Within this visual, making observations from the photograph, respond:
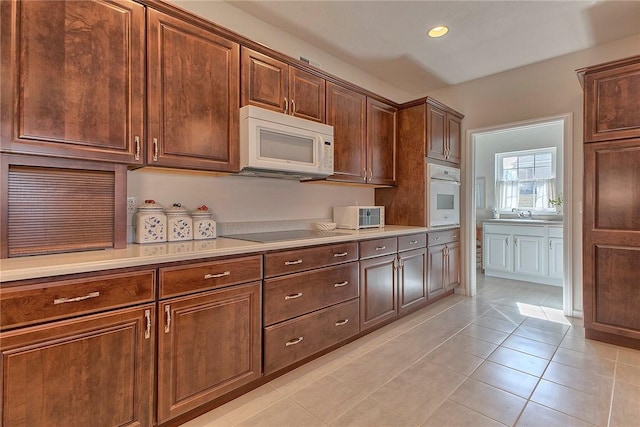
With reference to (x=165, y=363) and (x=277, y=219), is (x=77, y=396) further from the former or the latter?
(x=277, y=219)

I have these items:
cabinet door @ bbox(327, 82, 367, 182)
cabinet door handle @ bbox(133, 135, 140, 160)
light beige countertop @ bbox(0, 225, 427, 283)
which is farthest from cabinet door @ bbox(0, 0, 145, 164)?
cabinet door @ bbox(327, 82, 367, 182)

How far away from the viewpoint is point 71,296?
1.25 m

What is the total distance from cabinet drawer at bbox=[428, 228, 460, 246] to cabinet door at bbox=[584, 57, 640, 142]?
1513 millimetres

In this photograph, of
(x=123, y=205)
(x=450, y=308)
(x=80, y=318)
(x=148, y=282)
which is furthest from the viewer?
(x=450, y=308)

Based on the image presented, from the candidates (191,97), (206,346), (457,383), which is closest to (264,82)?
(191,97)

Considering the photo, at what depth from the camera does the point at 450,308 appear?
338 cm

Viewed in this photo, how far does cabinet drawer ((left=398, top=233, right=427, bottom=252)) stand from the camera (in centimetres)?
295

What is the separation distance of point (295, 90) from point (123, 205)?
1.46 metres

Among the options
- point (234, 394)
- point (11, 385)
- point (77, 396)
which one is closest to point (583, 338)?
point (234, 394)

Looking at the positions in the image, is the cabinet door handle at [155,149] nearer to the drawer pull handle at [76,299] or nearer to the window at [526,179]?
the drawer pull handle at [76,299]

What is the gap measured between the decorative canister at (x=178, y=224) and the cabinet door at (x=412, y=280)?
6.10ft

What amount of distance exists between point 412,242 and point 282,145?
164cm

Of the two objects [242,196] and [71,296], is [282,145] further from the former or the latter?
[71,296]

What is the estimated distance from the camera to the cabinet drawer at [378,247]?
2.58 meters
